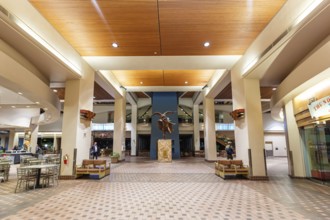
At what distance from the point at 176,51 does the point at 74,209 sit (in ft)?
20.3

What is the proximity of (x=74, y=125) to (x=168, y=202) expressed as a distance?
4.95 m

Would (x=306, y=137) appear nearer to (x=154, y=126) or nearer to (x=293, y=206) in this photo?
(x=293, y=206)

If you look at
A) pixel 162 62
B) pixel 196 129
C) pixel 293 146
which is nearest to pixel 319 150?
pixel 293 146

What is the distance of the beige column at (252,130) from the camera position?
7172mm

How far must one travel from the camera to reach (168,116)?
1800cm

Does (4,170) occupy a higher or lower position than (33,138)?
lower

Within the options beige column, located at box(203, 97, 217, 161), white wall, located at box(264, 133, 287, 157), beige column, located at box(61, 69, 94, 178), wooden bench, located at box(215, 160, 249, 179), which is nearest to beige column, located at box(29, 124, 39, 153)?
beige column, located at box(61, 69, 94, 178)

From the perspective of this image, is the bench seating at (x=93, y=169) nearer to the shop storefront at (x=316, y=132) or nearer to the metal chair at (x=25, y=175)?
the metal chair at (x=25, y=175)

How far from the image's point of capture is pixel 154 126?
17.6 meters

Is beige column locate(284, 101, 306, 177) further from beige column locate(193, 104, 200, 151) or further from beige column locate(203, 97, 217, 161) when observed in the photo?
beige column locate(193, 104, 200, 151)

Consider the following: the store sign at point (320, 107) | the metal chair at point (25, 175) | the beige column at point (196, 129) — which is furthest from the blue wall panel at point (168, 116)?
the store sign at point (320, 107)

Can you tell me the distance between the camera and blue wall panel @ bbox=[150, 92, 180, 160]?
1744cm

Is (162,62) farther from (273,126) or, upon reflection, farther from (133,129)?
(273,126)

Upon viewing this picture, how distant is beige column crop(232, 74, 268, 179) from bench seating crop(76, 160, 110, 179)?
548 cm
